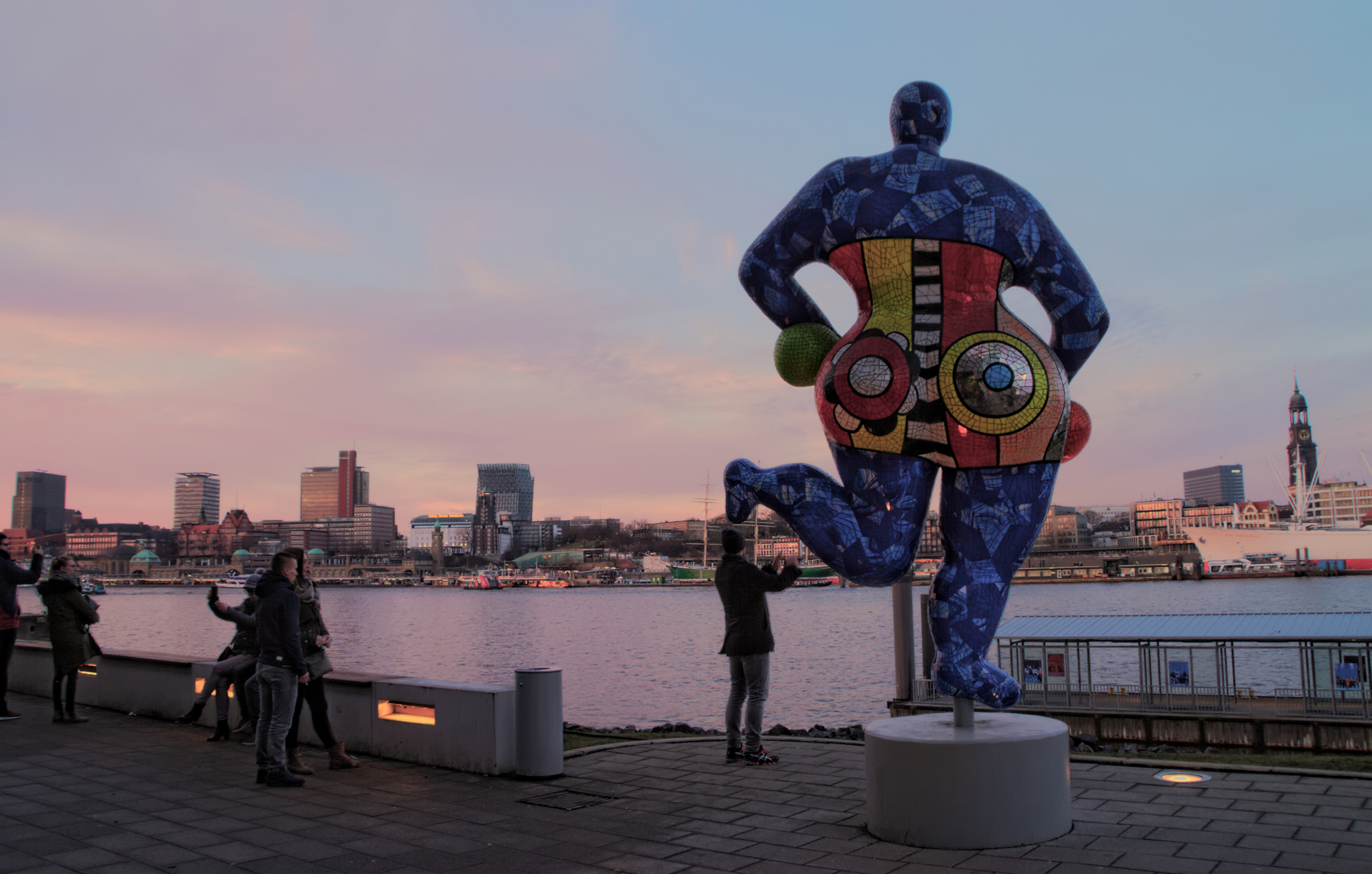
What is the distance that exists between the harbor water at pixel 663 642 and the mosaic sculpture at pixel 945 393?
739 cm

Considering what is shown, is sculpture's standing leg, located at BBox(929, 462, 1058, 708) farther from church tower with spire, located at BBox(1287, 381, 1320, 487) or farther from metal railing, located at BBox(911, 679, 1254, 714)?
church tower with spire, located at BBox(1287, 381, 1320, 487)

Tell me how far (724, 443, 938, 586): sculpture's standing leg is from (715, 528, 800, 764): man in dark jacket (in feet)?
5.82

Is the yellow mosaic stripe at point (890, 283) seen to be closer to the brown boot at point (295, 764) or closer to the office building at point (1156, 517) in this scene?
the brown boot at point (295, 764)

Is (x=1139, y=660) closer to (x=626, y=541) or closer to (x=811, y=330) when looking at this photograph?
(x=811, y=330)

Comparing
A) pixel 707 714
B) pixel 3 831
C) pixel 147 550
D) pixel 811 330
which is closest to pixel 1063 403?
pixel 811 330

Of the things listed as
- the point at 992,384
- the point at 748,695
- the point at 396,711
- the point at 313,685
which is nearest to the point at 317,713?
the point at 313,685

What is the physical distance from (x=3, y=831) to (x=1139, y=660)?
11.8m

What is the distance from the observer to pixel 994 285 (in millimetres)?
6211

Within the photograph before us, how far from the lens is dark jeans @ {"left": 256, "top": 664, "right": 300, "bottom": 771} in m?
7.37

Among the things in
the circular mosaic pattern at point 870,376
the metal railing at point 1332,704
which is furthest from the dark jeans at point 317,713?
the metal railing at point 1332,704

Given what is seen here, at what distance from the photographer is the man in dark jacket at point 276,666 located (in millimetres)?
7375

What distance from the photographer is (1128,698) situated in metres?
12.7

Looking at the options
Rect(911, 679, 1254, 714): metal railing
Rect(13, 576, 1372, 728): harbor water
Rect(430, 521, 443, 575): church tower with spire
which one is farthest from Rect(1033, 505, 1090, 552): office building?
Rect(911, 679, 1254, 714): metal railing

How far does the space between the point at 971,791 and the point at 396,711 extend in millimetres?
5104
